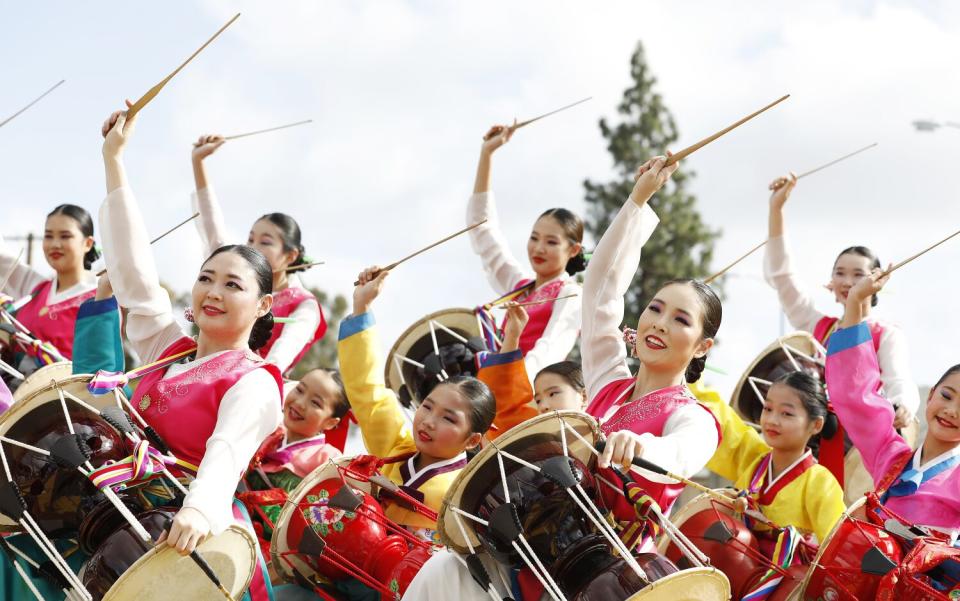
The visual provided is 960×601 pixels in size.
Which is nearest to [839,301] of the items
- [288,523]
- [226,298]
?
[288,523]

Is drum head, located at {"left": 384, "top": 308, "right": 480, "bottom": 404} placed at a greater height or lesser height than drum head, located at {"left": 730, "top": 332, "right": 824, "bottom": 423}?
greater

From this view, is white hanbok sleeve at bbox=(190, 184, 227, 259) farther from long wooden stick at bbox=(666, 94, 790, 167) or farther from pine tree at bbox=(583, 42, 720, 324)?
pine tree at bbox=(583, 42, 720, 324)

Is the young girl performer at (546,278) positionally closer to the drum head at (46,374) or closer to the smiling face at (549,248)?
the smiling face at (549,248)

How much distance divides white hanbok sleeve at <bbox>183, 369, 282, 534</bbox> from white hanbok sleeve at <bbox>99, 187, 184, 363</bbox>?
Answer: 614 mm

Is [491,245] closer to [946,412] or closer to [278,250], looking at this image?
[278,250]

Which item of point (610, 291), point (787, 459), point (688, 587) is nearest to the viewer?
point (688, 587)

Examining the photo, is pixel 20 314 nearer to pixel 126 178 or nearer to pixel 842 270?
pixel 126 178

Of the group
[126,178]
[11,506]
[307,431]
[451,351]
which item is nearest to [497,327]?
[451,351]

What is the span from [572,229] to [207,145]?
183 centimetres

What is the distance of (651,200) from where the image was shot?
22.8 meters

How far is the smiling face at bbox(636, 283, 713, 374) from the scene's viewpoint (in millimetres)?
4176

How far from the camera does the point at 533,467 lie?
364 centimetres

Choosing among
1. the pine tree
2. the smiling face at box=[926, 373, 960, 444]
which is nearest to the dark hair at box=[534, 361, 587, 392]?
the smiling face at box=[926, 373, 960, 444]

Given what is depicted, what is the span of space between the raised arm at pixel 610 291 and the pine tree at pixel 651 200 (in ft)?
58.7
